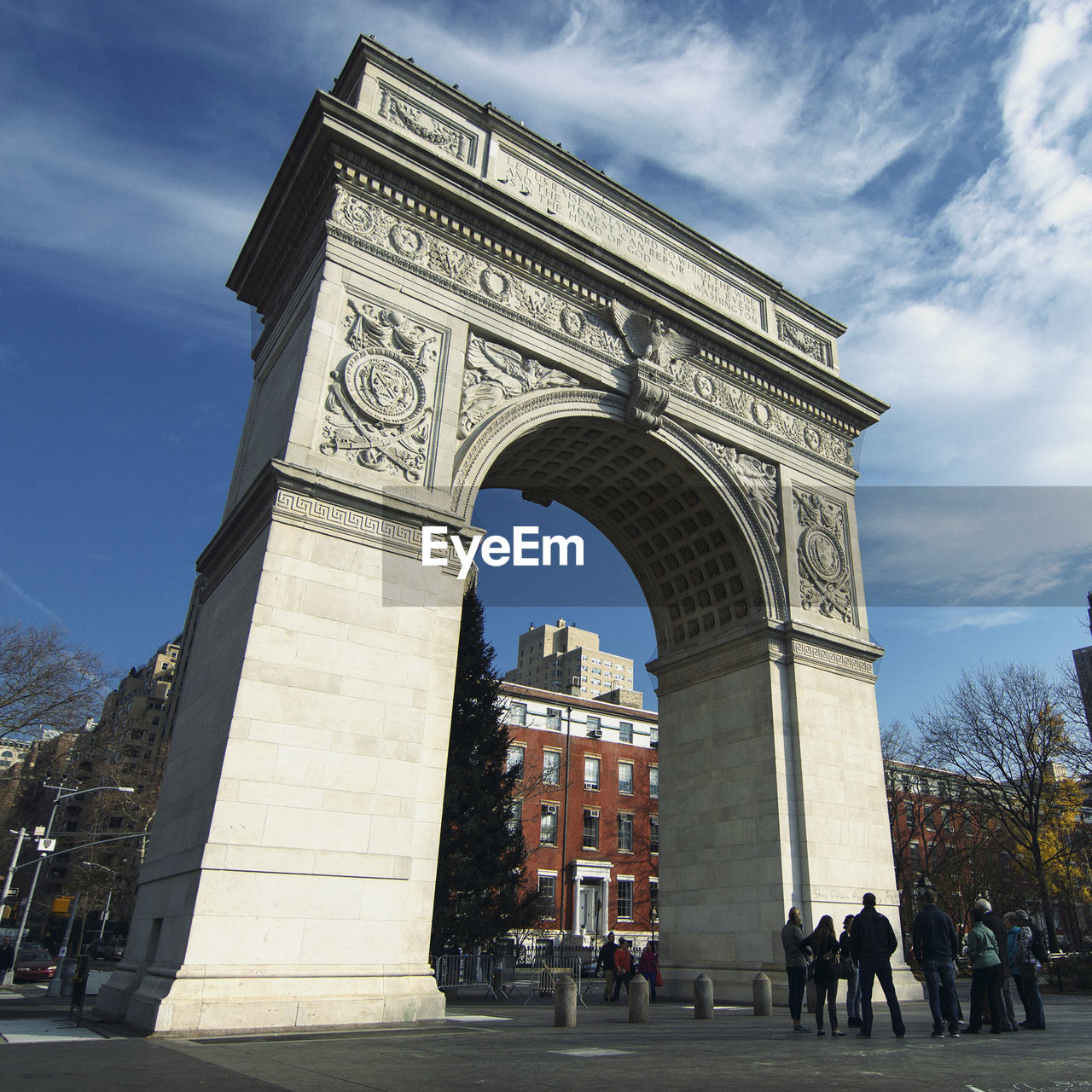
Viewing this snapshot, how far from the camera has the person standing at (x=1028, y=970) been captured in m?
11.6

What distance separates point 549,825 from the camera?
46.2m

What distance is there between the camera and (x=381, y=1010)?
11688 millimetres

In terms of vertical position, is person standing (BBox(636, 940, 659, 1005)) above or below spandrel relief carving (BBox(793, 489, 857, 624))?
below

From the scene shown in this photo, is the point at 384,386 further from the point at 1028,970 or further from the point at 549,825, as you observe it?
the point at 549,825

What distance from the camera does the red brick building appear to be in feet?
148

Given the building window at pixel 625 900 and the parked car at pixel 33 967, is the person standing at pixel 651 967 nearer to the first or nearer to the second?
the parked car at pixel 33 967

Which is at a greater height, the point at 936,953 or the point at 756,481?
the point at 756,481

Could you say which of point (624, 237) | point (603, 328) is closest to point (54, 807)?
point (603, 328)

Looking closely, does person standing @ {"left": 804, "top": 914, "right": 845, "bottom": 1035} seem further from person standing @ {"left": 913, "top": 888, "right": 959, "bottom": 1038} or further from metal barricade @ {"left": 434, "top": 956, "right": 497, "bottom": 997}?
metal barricade @ {"left": 434, "top": 956, "right": 497, "bottom": 997}

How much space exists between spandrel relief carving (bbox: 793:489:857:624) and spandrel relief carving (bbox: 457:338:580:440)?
777 centimetres

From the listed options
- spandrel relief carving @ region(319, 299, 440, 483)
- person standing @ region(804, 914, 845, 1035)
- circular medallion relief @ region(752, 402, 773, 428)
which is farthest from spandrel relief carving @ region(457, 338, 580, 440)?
person standing @ region(804, 914, 845, 1035)

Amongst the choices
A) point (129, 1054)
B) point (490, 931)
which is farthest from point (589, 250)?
point (490, 931)

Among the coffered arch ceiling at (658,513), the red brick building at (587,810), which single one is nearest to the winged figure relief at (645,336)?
the coffered arch ceiling at (658,513)

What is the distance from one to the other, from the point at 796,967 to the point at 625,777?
3941 centimetres
